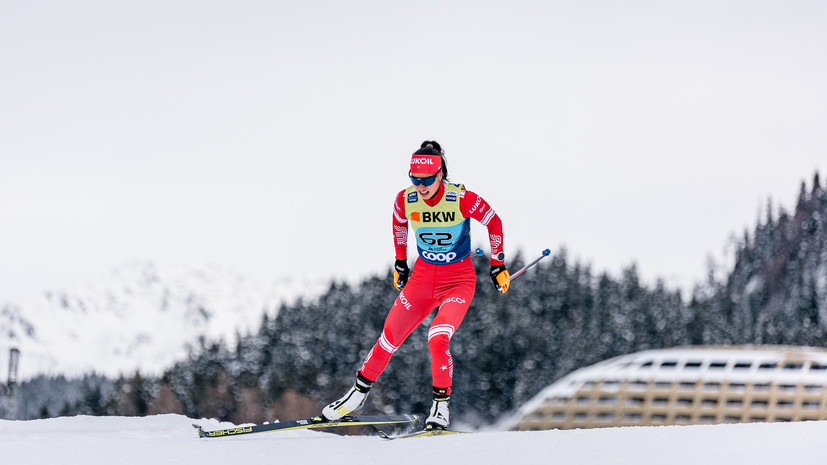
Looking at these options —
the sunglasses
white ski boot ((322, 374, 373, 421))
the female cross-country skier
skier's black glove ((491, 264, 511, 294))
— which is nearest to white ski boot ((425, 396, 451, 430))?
the female cross-country skier

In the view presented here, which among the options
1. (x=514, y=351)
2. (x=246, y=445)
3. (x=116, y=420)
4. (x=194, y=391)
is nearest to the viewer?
(x=246, y=445)

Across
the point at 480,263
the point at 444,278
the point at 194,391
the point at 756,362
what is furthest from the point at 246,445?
the point at 194,391

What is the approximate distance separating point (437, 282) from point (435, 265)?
0.19m

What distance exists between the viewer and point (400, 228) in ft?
33.3

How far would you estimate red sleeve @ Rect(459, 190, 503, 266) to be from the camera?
9750 mm

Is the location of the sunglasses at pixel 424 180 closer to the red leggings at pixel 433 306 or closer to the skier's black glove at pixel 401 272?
the red leggings at pixel 433 306

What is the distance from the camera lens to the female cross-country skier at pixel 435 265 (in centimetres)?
968

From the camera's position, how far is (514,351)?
97.6 meters

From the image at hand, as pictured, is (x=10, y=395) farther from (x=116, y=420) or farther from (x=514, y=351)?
(x=514, y=351)

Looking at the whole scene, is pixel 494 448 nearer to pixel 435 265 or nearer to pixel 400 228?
pixel 435 265

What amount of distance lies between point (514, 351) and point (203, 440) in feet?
295

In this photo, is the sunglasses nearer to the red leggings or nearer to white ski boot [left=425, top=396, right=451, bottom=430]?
the red leggings

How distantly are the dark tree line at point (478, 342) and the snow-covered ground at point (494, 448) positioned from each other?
70346 millimetres

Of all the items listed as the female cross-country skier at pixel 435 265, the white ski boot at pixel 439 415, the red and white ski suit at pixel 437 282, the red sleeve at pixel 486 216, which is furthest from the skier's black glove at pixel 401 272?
the white ski boot at pixel 439 415
